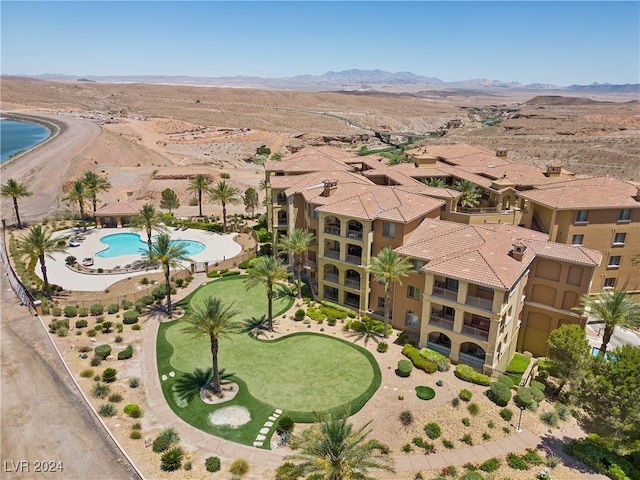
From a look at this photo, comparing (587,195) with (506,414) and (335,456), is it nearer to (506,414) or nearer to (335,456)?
(506,414)

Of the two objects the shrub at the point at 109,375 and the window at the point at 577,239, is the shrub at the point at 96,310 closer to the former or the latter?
the shrub at the point at 109,375

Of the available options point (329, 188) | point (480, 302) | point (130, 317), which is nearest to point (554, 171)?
point (329, 188)

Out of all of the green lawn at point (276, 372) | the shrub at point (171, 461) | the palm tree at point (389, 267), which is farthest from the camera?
the palm tree at point (389, 267)

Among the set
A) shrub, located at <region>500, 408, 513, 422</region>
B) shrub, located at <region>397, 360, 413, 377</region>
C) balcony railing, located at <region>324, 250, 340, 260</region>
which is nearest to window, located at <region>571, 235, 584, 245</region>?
shrub, located at <region>500, 408, 513, 422</region>

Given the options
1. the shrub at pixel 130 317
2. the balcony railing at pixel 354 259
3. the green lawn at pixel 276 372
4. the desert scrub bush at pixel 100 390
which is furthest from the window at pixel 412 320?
the shrub at pixel 130 317

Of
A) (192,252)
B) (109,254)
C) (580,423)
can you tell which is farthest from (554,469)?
(109,254)

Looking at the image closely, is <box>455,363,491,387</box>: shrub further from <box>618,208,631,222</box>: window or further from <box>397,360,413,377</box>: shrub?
<box>618,208,631,222</box>: window
